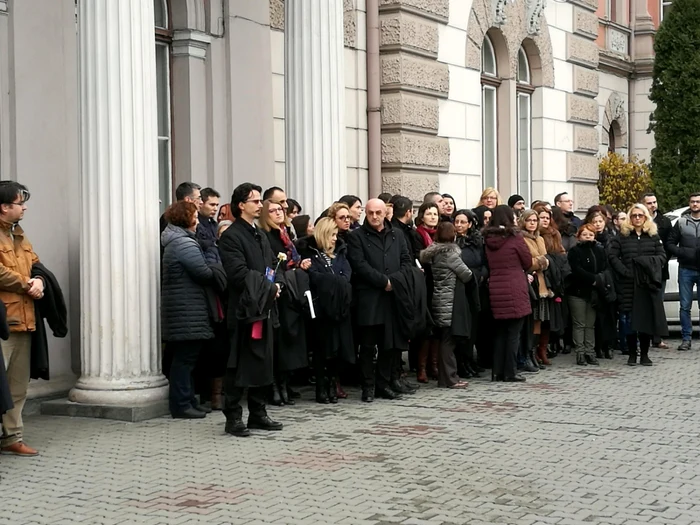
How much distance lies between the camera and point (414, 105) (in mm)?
15094

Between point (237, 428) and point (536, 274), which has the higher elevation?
point (536, 274)

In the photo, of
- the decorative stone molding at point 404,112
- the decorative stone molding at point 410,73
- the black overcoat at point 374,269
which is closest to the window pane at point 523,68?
the decorative stone molding at point 410,73

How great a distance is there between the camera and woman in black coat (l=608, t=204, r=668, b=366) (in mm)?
13695

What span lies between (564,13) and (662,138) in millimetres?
5821

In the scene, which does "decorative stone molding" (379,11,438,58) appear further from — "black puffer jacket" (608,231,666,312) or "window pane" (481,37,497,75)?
"black puffer jacket" (608,231,666,312)

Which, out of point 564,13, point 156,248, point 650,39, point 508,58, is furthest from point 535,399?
point 650,39

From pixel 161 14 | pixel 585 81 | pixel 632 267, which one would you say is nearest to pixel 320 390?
pixel 161 14

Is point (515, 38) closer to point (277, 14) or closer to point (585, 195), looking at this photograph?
point (585, 195)

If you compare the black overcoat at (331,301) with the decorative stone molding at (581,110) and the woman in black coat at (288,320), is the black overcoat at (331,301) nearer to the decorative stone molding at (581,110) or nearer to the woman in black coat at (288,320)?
the woman in black coat at (288,320)

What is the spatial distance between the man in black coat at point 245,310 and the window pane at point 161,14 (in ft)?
13.0

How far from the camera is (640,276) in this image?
1389 centimetres

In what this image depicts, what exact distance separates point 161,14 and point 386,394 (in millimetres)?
4722

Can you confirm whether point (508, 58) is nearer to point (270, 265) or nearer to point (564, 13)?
point (564, 13)

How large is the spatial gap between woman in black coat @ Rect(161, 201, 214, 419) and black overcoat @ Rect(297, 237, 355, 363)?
113 centimetres
